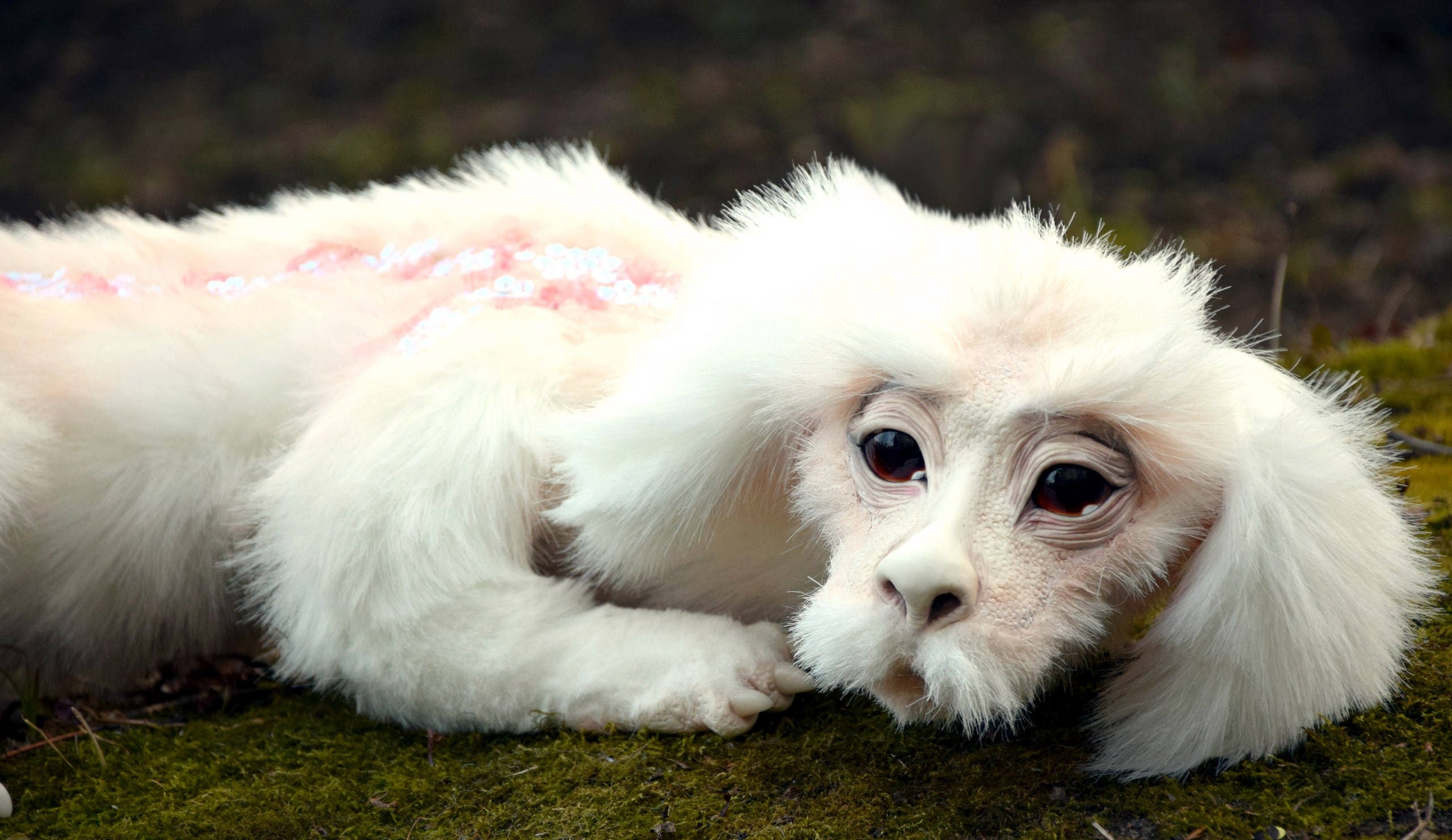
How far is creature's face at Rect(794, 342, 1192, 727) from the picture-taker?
5.02 feet

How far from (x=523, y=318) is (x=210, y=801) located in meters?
0.93

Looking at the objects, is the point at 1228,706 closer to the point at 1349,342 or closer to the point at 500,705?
the point at 500,705

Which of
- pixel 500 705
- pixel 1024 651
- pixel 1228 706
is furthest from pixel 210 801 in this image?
pixel 1228 706

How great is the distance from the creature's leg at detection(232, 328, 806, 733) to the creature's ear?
1.79 ft

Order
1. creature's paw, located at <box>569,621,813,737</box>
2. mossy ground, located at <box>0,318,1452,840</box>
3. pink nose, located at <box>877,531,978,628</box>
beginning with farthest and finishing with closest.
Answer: creature's paw, located at <box>569,621,813,737</box> < mossy ground, located at <box>0,318,1452,840</box> < pink nose, located at <box>877,531,978,628</box>

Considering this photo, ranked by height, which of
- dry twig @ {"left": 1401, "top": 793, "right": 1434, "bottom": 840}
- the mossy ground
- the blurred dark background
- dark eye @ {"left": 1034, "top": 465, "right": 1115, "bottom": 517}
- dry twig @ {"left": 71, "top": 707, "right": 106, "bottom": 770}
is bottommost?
dry twig @ {"left": 71, "top": 707, "right": 106, "bottom": 770}

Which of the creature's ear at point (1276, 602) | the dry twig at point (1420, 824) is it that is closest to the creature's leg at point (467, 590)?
the creature's ear at point (1276, 602)

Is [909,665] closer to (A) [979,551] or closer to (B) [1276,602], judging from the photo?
(A) [979,551]

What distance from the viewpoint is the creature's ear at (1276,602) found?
1584 millimetres

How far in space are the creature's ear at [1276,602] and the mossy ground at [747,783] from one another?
0.22ft

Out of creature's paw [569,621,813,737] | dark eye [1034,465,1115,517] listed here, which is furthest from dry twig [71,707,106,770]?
dark eye [1034,465,1115,517]

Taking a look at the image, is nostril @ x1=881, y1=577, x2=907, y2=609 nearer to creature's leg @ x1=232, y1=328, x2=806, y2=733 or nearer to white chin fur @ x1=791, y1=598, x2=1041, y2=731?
white chin fur @ x1=791, y1=598, x2=1041, y2=731

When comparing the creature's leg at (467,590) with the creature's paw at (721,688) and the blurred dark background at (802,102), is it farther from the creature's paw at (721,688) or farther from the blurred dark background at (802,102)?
the blurred dark background at (802,102)

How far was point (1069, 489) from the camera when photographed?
5.28 feet
